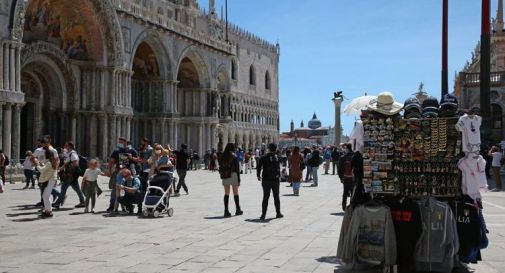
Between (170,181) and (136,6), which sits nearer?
(170,181)

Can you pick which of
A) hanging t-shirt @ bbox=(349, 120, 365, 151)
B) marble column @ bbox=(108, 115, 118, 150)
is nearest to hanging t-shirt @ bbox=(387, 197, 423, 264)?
hanging t-shirt @ bbox=(349, 120, 365, 151)

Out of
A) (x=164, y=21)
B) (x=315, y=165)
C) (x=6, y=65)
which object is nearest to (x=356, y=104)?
(x=315, y=165)

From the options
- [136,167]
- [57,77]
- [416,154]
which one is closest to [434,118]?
[416,154]

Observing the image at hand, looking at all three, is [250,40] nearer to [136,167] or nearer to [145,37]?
[145,37]

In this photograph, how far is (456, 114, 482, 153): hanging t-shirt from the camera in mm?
7027

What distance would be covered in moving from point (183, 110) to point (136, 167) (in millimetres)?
26786

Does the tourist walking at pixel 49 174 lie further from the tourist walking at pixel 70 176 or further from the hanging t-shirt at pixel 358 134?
the hanging t-shirt at pixel 358 134

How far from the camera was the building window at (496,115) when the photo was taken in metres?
39.2

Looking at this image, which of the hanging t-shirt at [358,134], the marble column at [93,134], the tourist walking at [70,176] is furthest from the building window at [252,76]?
the hanging t-shirt at [358,134]

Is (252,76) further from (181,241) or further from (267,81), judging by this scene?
(181,241)

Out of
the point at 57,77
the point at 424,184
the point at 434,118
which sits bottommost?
the point at 424,184

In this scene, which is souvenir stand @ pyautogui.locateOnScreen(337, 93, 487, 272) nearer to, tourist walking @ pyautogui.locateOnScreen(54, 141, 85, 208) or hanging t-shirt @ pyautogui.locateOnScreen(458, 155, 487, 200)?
hanging t-shirt @ pyautogui.locateOnScreen(458, 155, 487, 200)

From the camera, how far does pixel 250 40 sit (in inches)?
2842

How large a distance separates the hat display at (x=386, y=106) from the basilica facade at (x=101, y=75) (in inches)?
717
